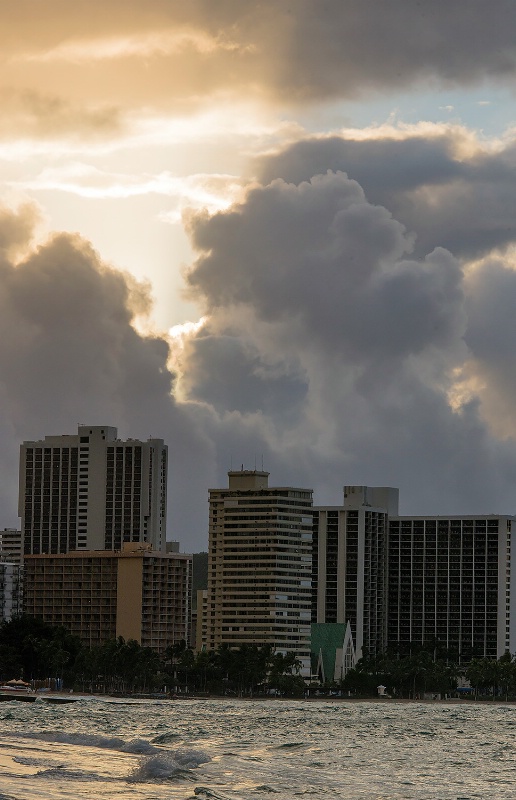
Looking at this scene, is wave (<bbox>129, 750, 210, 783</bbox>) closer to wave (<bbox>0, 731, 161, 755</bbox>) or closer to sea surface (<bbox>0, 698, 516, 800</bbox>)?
sea surface (<bbox>0, 698, 516, 800</bbox>)

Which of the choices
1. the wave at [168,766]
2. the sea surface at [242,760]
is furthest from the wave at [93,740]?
the wave at [168,766]

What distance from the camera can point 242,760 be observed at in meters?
97.9

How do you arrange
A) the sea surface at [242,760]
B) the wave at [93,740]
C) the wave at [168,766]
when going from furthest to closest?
the wave at [93,740] → the wave at [168,766] → the sea surface at [242,760]

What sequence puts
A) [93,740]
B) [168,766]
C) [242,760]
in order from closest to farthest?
1. [168,766]
2. [242,760]
3. [93,740]

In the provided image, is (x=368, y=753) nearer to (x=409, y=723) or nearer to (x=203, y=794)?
(x=203, y=794)

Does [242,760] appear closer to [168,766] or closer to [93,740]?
[168,766]

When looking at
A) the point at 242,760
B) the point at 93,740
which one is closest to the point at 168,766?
the point at 242,760

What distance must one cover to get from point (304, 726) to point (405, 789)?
8038cm

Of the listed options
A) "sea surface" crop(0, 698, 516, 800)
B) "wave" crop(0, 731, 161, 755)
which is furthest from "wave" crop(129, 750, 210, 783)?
"wave" crop(0, 731, 161, 755)

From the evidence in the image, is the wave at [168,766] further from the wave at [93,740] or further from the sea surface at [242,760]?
the wave at [93,740]

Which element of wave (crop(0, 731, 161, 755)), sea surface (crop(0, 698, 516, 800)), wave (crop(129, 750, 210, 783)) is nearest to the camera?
sea surface (crop(0, 698, 516, 800))

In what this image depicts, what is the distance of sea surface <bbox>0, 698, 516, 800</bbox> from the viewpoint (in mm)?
76188

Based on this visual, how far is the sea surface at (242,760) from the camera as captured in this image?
76.2 metres

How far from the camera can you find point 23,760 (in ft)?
293
